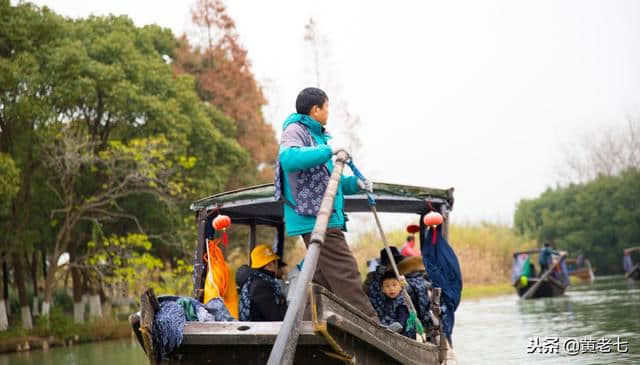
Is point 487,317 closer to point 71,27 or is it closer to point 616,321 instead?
point 616,321

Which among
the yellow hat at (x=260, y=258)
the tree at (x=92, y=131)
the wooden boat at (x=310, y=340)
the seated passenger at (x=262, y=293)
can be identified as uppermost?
the tree at (x=92, y=131)

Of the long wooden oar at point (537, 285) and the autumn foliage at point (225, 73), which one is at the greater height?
the autumn foliage at point (225, 73)

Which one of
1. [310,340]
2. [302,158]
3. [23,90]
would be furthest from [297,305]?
[23,90]

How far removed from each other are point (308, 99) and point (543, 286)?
720 inches

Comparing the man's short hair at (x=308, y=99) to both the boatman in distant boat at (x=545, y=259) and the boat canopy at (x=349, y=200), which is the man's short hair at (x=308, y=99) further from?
the boatman in distant boat at (x=545, y=259)

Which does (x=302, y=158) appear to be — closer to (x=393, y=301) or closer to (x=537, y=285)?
(x=393, y=301)

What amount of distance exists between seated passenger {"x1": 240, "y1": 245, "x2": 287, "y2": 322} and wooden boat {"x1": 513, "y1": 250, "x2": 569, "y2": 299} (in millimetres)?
17009

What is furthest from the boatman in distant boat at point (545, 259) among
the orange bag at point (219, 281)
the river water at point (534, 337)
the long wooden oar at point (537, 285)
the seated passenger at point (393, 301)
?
the orange bag at point (219, 281)

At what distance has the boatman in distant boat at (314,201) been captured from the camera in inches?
193

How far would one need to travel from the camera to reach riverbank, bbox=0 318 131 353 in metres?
17.1

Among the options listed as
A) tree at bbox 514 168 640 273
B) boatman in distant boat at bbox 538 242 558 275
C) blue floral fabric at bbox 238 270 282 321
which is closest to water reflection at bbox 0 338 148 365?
blue floral fabric at bbox 238 270 282 321

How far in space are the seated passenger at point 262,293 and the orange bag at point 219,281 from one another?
61cm

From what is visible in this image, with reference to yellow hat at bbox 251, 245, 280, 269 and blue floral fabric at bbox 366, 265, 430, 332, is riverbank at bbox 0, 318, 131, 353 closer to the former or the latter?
blue floral fabric at bbox 366, 265, 430, 332

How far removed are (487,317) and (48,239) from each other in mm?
10162
